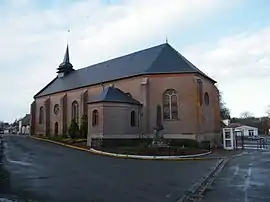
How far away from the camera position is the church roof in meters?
34.9

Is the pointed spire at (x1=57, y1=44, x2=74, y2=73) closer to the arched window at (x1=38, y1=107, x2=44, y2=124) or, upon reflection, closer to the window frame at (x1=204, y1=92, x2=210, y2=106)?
the arched window at (x1=38, y1=107, x2=44, y2=124)

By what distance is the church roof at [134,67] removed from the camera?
115ft

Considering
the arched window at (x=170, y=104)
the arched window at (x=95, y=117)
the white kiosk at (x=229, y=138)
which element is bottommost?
the white kiosk at (x=229, y=138)

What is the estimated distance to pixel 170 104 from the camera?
113ft

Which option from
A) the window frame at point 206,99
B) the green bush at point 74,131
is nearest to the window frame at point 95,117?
the green bush at point 74,131

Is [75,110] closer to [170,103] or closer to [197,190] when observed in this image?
[170,103]

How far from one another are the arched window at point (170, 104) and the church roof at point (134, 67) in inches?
96.5

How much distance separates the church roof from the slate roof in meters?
3.04

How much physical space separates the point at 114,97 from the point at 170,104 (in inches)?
250

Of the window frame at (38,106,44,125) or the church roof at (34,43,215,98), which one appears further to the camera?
the window frame at (38,106,44,125)

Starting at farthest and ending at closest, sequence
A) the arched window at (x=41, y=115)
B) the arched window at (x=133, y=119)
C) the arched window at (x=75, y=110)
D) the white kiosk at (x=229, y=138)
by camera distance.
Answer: the arched window at (x=41, y=115)
the arched window at (x=75, y=110)
the arched window at (x=133, y=119)
the white kiosk at (x=229, y=138)

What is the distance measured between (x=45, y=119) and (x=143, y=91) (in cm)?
2179

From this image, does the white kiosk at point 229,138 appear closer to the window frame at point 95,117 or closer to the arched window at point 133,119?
the arched window at point 133,119

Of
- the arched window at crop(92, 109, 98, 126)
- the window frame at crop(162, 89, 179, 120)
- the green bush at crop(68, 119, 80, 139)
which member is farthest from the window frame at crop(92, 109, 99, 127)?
the window frame at crop(162, 89, 179, 120)
